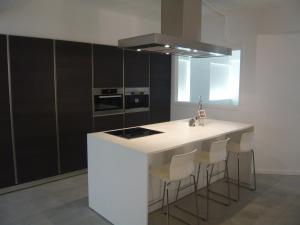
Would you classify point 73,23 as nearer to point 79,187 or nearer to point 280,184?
point 79,187

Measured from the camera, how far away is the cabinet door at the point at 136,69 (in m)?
4.59

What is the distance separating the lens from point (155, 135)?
2.96 metres

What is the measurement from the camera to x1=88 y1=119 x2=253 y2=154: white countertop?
2.47 meters

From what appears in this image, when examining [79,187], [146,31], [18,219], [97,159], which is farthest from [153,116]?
[18,219]

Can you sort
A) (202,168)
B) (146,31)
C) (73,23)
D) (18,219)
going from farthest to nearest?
1. (146,31)
2. (73,23)
3. (202,168)
4. (18,219)

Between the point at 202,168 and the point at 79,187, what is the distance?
5.71ft

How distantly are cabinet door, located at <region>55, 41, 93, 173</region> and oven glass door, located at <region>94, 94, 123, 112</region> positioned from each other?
14cm

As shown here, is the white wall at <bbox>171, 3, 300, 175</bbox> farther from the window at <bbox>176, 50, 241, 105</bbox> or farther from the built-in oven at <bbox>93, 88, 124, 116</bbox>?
the built-in oven at <bbox>93, 88, 124, 116</bbox>

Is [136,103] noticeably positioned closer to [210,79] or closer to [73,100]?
[73,100]

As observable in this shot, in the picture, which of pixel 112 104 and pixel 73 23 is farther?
pixel 112 104

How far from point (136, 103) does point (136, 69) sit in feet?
2.04

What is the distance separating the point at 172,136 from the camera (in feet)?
9.57

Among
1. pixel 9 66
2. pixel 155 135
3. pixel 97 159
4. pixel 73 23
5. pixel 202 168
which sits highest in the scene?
pixel 73 23

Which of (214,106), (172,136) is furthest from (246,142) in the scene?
(214,106)
